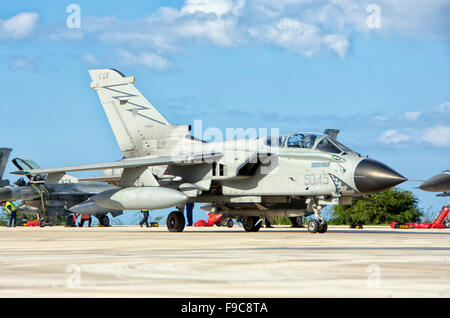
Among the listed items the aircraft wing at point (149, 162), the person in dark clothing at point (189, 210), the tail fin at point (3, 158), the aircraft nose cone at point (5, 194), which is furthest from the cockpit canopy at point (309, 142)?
the aircraft nose cone at point (5, 194)

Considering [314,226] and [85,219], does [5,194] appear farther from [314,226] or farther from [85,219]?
[314,226]

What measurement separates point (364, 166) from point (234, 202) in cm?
446

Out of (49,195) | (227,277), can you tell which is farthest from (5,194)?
(227,277)

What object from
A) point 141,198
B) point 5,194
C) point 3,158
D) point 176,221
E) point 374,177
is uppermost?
point 3,158

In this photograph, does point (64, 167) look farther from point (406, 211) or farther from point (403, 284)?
point (406, 211)

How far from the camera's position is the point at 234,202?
61.4 feet

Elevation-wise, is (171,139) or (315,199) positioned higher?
(171,139)

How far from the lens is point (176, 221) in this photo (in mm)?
19516

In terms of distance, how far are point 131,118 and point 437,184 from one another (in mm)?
9966

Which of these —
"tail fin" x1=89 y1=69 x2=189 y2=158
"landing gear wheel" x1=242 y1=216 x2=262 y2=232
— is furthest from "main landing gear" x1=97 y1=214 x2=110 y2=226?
"landing gear wheel" x1=242 y1=216 x2=262 y2=232

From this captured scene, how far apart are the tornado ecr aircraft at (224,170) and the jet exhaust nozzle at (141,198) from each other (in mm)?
28

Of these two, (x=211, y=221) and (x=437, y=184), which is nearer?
(x=437, y=184)
